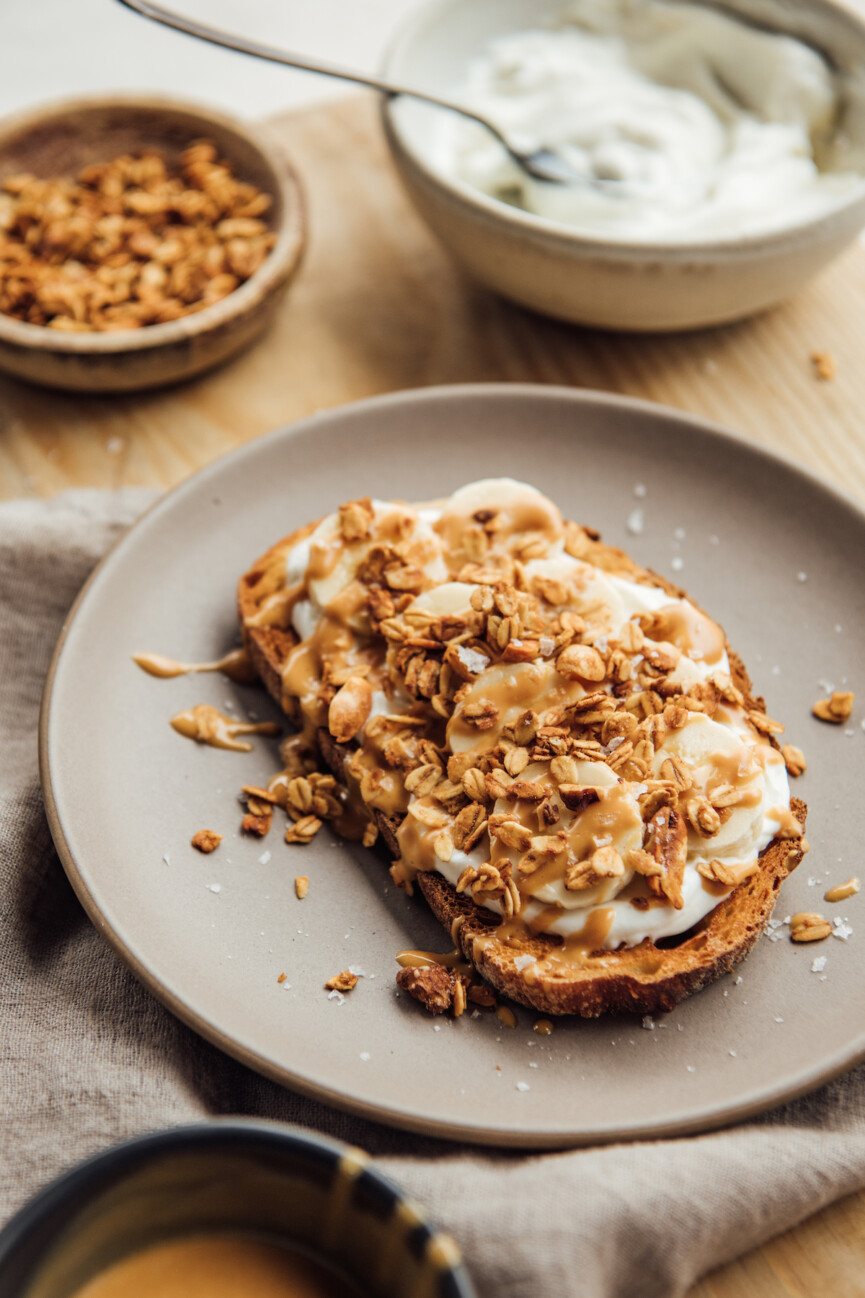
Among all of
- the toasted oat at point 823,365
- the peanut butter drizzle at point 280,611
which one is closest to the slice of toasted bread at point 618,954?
the peanut butter drizzle at point 280,611

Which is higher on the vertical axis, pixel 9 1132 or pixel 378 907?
pixel 378 907

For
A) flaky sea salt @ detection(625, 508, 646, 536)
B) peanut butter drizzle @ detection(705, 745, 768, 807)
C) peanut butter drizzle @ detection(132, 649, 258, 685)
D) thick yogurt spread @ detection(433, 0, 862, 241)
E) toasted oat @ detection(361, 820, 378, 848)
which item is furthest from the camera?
thick yogurt spread @ detection(433, 0, 862, 241)

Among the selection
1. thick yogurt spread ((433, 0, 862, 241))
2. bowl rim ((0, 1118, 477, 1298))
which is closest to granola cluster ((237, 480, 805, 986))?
bowl rim ((0, 1118, 477, 1298))

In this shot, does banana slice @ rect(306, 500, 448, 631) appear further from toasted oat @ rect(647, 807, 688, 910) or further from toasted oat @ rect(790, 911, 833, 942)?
toasted oat @ rect(790, 911, 833, 942)

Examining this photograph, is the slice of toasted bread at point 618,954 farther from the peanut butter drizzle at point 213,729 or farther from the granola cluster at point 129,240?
the granola cluster at point 129,240

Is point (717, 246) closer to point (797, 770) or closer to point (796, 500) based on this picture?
point (796, 500)

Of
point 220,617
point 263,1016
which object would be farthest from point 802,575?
point 263,1016

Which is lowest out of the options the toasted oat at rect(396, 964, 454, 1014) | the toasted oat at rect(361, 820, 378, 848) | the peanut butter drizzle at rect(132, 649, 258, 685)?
the peanut butter drizzle at rect(132, 649, 258, 685)
